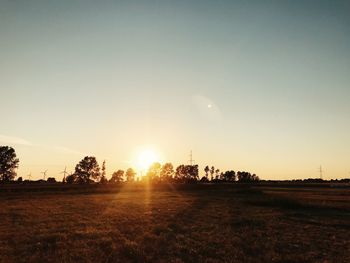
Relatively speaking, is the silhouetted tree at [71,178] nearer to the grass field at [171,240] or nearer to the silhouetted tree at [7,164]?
the silhouetted tree at [7,164]

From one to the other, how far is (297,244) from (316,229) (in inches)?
252

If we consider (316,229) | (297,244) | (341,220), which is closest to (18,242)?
(297,244)

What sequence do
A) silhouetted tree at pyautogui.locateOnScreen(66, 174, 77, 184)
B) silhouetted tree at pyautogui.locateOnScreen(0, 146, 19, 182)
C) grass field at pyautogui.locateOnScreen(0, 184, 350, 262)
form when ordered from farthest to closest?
silhouetted tree at pyautogui.locateOnScreen(66, 174, 77, 184) < silhouetted tree at pyautogui.locateOnScreen(0, 146, 19, 182) < grass field at pyautogui.locateOnScreen(0, 184, 350, 262)

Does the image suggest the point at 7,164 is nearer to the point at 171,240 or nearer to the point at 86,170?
the point at 86,170

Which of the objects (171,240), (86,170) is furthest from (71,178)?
(171,240)

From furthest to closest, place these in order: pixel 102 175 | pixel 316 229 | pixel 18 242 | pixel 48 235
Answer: pixel 102 175
pixel 316 229
pixel 48 235
pixel 18 242

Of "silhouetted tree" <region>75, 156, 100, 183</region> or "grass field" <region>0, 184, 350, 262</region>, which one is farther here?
"silhouetted tree" <region>75, 156, 100, 183</region>

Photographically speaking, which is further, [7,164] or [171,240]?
[7,164]

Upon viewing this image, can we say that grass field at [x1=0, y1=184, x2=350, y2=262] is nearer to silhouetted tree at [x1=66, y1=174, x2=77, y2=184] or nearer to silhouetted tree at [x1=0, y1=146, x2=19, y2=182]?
silhouetted tree at [x1=0, y1=146, x2=19, y2=182]

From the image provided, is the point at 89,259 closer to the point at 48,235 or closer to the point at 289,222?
the point at 48,235

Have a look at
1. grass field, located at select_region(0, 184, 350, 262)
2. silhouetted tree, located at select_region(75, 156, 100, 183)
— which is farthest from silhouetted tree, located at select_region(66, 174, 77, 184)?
grass field, located at select_region(0, 184, 350, 262)

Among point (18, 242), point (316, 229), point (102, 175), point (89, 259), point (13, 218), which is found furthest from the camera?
point (102, 175)

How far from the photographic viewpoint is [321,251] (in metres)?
16.1

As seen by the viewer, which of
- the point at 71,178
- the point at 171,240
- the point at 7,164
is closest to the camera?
the point at 171,240
